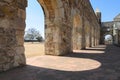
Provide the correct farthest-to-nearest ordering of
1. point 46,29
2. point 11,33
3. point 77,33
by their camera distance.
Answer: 1. point 77,33
2. point 46,29
3. point 11,33

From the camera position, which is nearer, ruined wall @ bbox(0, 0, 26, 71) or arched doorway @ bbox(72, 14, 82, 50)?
ruined wall @ bbox(0, 0, 26, 71)

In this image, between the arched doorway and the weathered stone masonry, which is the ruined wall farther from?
the arched doorway

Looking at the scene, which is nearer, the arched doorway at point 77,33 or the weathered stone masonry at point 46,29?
the weathered stone masonry at point 46,29

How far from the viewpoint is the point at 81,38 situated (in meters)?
13.1

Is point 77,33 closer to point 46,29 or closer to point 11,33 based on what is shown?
point 46,29

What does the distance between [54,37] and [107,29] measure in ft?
129

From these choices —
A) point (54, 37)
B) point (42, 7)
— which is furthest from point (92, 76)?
point (42, 7)

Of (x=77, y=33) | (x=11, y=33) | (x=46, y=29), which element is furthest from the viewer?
(x=77, y=33)

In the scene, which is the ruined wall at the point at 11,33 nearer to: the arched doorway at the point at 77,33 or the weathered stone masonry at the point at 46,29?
the weathered stone masonry at the point at 46,29

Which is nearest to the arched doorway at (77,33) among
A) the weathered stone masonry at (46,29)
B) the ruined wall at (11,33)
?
the weathered stone masonry at (46,29)

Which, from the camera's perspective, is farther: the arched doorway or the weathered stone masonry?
the arched doorway

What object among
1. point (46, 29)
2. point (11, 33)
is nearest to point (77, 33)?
A: point (46, 29)

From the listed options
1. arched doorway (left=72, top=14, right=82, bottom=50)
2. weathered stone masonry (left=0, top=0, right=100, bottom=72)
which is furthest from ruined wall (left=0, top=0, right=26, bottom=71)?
arched doorway (left=72, top=14, right=82, bottom=50)

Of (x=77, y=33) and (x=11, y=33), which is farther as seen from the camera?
(x=77, y=33)
